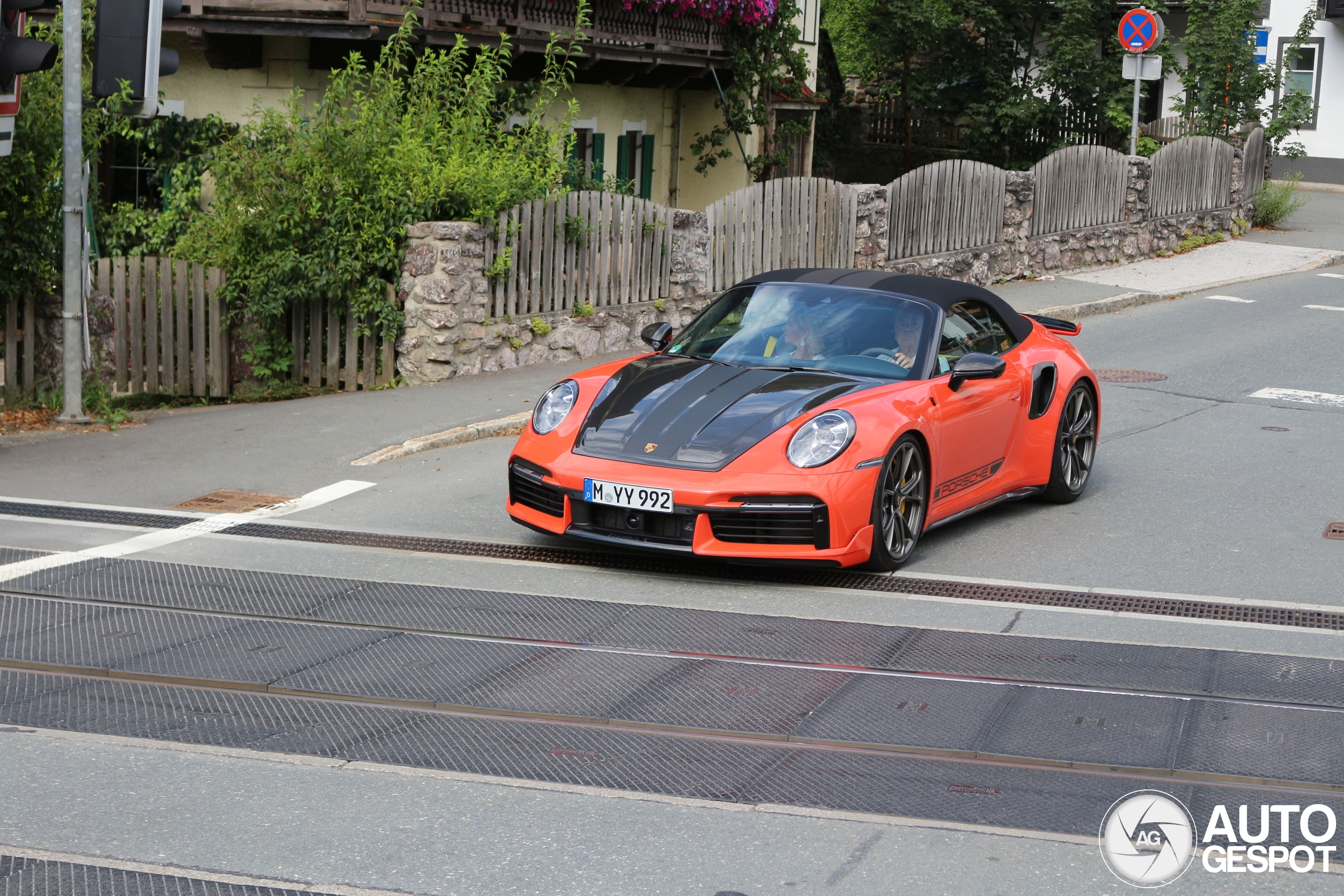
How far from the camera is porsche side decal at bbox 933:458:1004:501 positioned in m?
8.20

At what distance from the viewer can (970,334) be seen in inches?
344

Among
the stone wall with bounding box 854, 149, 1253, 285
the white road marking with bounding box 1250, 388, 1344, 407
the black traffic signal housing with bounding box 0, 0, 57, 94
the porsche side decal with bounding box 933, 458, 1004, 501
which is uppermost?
the black traffic signal housing with bounding box 0, 0, 57, 94

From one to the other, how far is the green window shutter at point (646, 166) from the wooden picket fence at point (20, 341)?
37.8ft

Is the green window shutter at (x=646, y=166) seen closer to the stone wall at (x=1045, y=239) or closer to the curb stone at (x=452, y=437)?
the stone wall at (x=1045, y=239)

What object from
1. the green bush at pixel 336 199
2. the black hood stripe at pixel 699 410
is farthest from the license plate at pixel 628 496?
the green bush at pixel 336 199

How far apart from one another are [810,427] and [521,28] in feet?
37.5

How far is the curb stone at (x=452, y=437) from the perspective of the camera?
34.5 ft

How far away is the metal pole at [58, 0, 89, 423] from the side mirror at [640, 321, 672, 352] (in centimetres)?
461

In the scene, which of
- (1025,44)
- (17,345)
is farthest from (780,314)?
(1025,44)

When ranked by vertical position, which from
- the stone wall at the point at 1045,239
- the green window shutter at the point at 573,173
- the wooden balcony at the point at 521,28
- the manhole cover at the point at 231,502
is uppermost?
the wooden balcony at the point at 521,28

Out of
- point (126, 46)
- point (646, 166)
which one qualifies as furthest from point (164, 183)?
point (646, 166)

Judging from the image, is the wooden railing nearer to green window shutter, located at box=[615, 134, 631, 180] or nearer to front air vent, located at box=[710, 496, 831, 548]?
green window shutter, located at box=[615, 134, 631, 180]

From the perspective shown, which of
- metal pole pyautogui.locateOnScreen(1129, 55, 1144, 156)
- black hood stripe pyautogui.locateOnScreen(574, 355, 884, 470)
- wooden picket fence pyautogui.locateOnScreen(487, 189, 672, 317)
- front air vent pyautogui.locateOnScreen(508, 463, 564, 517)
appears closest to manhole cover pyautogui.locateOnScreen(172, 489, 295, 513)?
front air vent pyautogui.locateOnScreen(508, 463, 564, 517)

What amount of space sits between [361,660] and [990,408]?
402 cm
